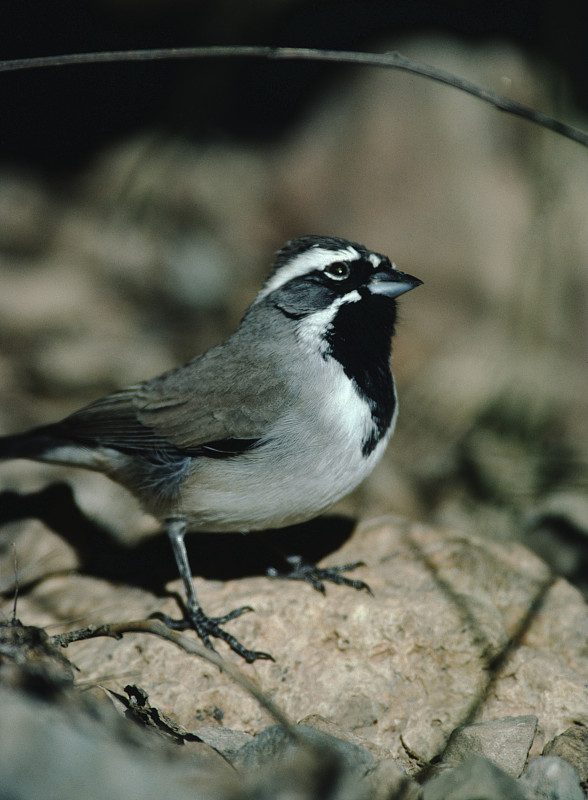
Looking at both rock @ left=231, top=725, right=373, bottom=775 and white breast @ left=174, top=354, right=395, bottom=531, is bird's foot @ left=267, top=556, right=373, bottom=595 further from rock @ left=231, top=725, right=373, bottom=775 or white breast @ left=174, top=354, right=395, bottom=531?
rock @ left=231, top=725, right=373, bottom=775

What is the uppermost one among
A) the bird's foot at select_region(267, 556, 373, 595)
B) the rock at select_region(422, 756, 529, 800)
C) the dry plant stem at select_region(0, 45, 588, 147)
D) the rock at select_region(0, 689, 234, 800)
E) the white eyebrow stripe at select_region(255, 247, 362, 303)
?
the dry plant stem at select_region(0, 45, 588, 147)

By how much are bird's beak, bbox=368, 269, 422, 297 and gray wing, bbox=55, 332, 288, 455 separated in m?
0.74

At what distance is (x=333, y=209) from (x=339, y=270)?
170 inches

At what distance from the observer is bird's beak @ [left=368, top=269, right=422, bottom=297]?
4.10 meters

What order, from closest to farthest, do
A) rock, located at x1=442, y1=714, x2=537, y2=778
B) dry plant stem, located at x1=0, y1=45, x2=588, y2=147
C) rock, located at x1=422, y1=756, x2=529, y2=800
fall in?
rock, located at x1=422, y1=756, x2=529, y2=800, rock, located at x1=442, y1=714, x2=537, y2=778, dry plant stem, located at x1=0, y1=45, x2=588, y2=147

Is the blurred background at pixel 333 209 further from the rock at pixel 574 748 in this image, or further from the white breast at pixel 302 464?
the rock at pixel 574 748

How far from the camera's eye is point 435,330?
7.76 meters

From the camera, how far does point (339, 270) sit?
4184 millimetres

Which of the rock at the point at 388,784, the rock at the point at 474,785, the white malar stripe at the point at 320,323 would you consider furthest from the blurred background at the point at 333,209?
the rock at the point at 474,785

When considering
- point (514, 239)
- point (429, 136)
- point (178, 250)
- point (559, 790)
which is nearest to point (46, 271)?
point (178, 250)

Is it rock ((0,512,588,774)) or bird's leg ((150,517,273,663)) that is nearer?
rock ((0,512,588,774))

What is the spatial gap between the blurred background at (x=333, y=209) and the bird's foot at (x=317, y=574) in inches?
39.8

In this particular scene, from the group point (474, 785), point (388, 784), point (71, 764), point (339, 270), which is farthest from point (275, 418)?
point (71, 764)

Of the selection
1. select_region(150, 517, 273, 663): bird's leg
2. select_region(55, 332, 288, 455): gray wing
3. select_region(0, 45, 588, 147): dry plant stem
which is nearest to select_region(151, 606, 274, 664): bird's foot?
select_region(150, 517, 273, 663): bird's leg
